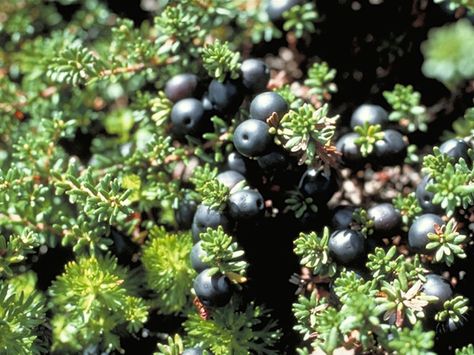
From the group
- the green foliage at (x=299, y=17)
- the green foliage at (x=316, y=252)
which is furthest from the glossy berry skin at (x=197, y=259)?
the green foliage at (x=299, y=17)

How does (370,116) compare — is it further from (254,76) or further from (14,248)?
(14,248)

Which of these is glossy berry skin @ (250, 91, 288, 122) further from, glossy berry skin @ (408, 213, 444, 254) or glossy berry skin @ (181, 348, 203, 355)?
glossy berry skin @ (181, 348, 203, 355)

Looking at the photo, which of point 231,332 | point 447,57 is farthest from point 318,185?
point 447,57

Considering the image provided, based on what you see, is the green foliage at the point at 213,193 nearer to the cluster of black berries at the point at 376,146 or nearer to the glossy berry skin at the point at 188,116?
the glossy berry skin at the point at 188,116

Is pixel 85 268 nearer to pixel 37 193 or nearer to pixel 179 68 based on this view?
pixel 37 193

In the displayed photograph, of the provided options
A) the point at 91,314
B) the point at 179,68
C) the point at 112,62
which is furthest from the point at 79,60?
the point at 91,314

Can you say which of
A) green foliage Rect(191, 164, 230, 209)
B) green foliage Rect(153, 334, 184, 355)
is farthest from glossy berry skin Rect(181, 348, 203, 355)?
green foliage Rect(191, 164, 230, 209)
